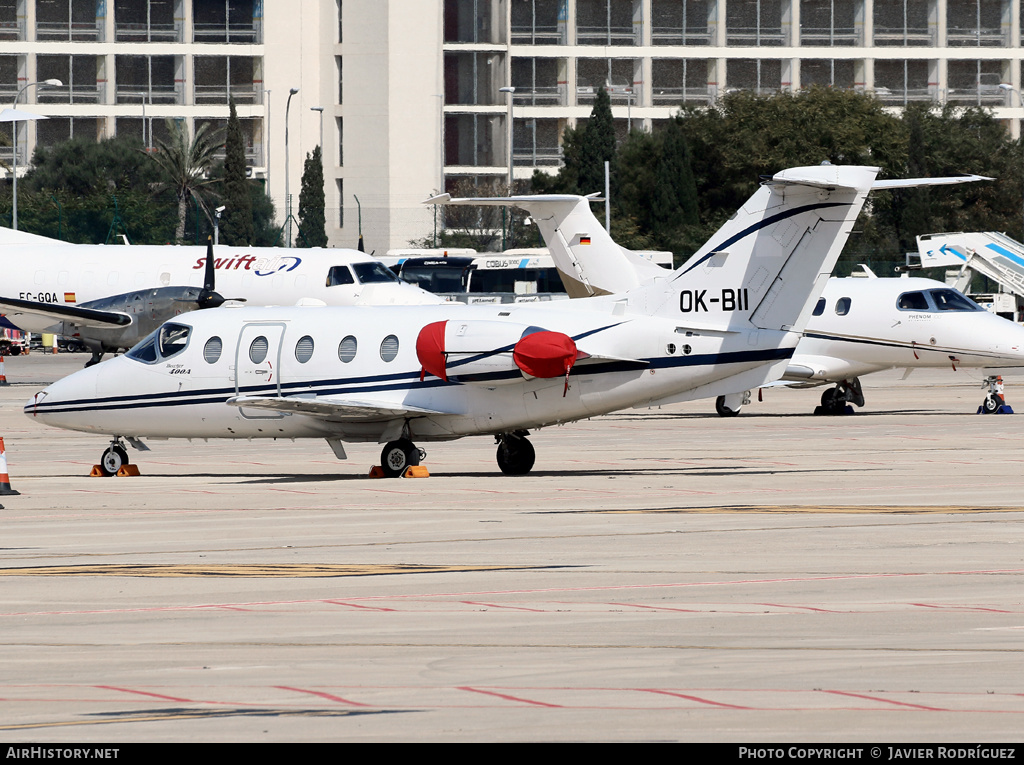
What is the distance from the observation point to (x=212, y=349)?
23469mm

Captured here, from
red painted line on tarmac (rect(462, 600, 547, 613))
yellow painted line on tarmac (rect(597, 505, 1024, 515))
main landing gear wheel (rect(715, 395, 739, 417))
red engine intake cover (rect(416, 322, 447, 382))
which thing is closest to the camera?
red painted line on tarmac (rect(462, 600, 547, 613))

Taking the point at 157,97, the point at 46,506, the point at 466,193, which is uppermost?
the point at 157,97

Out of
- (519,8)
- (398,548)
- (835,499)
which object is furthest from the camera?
(519,8)

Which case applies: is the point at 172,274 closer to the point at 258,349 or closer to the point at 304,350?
the point at 258,349

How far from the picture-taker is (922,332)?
34.8m

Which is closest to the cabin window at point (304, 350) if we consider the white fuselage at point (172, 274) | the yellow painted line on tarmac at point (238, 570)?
the yellow painted line on tarmac at point (238, 570)

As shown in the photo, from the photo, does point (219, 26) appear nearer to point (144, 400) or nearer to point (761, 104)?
point (761, 104)

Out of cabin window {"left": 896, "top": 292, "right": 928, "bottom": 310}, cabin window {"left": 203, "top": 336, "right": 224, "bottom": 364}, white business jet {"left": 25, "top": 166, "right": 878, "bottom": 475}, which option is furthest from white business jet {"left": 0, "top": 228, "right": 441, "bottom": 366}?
cabin window {"left": 203, "top": 336, "right": 224, "bottom": 364}

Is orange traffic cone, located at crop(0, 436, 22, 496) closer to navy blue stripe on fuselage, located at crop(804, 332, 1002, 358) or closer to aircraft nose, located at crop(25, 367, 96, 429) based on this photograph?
aircraft nose, located at crop(25, 367, 96, 429)

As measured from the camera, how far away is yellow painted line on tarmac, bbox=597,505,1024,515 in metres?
17.6

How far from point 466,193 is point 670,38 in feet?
64.7

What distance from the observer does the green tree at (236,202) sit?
296 feet

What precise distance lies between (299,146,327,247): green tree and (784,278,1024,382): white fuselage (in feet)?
198

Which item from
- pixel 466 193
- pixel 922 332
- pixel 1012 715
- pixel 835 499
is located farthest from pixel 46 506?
pixel 466 193
